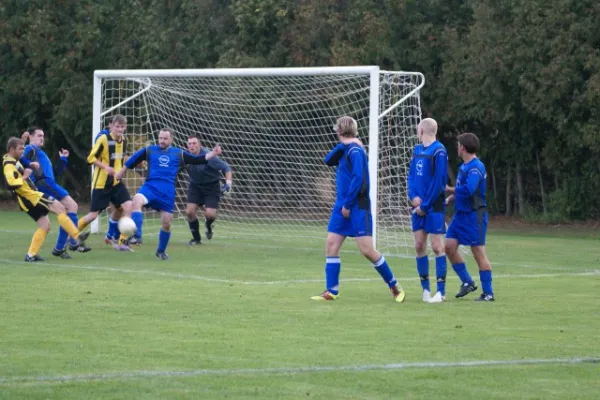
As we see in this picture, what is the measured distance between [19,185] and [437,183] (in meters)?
7.21

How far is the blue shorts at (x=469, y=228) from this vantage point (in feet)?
42.3

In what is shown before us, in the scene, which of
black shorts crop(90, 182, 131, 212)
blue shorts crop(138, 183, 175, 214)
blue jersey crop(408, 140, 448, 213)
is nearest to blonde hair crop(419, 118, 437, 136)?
blue jersey crop(408, 140, 448, 213)

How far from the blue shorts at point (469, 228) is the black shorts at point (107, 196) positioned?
8.12 m

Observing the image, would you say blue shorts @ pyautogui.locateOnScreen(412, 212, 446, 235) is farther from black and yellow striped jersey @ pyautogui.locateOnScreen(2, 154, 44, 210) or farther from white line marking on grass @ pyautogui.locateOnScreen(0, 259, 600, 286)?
black and yellow striped jersey @ pyautogui.locateOnScreen(2, 154, 44, 210)

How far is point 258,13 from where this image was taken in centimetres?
3459

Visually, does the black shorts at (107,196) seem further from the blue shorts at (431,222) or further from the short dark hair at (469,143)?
the short dark hair at (469,143)

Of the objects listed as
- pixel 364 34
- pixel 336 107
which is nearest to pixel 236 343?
pixel 336 107

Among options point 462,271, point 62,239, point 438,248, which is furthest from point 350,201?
point 62,239

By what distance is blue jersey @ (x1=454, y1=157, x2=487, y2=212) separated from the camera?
507 inches

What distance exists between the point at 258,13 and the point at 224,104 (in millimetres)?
8064

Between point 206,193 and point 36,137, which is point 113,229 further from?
point 36,137

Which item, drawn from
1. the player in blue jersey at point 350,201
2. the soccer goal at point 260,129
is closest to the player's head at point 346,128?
the player in blue jersey at point 350,201

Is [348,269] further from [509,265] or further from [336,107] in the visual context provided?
[336,107]

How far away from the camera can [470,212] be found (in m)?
13.0
